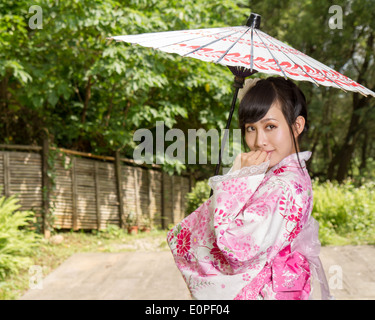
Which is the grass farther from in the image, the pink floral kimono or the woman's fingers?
the woman's fingers

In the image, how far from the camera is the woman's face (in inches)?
76.2

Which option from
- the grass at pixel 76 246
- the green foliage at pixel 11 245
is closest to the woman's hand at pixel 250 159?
the grass at pixel 76 246

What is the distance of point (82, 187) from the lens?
9.31 metres

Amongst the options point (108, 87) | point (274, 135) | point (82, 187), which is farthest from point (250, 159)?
point (82, 187)

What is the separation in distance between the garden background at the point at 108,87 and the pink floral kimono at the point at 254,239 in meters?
4.27

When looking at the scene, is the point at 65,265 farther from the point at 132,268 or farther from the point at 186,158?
the point at 186,158

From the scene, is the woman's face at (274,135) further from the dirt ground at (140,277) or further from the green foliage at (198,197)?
the green foliage at (198,197)

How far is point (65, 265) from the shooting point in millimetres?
6777

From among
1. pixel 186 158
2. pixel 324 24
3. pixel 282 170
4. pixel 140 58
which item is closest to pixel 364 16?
pixel 324 24

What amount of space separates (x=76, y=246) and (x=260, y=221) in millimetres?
7371

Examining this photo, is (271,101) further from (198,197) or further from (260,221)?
(198,197)

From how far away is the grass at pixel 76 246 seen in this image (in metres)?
5.61

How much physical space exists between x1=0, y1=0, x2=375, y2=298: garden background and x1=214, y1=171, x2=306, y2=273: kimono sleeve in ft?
14.7

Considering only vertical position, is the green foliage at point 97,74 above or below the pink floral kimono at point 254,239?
above
